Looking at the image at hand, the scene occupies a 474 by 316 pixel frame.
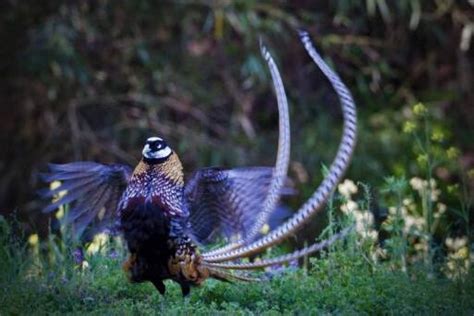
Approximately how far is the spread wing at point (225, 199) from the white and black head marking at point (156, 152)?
0.30 meters

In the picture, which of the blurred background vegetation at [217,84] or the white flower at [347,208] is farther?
the blurred background vegetation at [217,84]

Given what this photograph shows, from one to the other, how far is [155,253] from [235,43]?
663 cm

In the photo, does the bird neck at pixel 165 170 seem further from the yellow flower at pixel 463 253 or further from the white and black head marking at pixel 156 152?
the yellow flower at pixel 463 253

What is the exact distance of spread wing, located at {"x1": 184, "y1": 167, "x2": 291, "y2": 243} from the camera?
21.5ft

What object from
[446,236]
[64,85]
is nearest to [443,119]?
[64,85]

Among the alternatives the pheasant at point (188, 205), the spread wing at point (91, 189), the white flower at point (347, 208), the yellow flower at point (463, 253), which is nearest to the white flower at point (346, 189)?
the white flower at point (347, 208)

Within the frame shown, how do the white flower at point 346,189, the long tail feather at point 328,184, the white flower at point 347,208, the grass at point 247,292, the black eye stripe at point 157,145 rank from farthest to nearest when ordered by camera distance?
the white flower at point 346,189 → the white flower at point 347,208 → the black eye stripe at point 157,145 → the grass at point 247,292 → the long tail feather at point 328,184

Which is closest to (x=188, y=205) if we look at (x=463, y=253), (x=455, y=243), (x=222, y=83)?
(x=463, y=253)

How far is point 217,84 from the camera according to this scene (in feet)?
42.6

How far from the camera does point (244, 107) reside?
12938 mm

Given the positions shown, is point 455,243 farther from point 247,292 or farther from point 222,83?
point 222,83

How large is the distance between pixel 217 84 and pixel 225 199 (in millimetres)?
6418

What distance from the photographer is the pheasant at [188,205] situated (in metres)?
5.99

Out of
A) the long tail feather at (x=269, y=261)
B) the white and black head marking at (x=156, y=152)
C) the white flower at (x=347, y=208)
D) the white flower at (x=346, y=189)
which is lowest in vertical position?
the long tail feather at (x=269, y=261)
